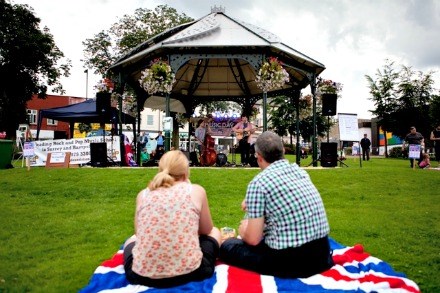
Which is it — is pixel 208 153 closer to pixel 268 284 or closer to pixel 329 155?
pixel 329 155

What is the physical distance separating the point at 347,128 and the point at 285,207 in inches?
433

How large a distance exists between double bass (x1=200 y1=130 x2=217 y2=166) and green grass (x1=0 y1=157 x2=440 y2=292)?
3022mm

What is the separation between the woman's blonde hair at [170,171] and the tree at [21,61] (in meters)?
32.7

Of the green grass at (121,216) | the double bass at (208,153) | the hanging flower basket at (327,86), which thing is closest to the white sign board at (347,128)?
the hanging flower basket at (327,86)

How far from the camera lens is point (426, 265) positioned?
392cm

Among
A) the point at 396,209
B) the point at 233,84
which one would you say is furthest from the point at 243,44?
the point at 396,209

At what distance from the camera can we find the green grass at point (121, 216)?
384 centimetres

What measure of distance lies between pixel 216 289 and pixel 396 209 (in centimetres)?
539

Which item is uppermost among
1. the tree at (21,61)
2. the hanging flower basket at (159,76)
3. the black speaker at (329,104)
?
the tree at (21,61)

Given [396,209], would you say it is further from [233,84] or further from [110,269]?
[233,84]

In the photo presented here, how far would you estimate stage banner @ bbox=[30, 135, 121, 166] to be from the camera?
13469mm

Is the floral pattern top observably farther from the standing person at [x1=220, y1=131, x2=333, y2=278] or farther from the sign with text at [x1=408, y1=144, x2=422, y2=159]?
the sign with text at [x1=408, y1=144, x2=422, y2=159]

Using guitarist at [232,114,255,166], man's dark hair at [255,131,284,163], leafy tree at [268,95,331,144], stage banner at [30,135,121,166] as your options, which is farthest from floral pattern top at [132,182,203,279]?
leafy tree at [268,95,331,144]

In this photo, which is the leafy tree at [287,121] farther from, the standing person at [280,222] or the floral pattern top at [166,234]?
the floral pattern top at [166,234]
